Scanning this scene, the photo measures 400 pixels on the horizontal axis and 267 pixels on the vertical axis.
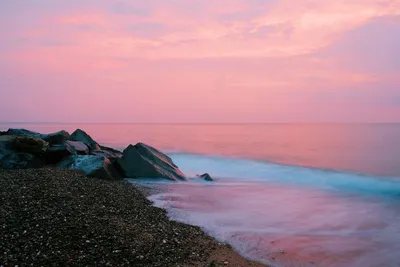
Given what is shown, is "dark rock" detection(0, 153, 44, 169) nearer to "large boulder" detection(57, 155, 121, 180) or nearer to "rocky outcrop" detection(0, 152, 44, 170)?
"rocky outcrop" detection(0, 152, 44, 170)

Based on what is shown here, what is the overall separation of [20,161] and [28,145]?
4.14ft

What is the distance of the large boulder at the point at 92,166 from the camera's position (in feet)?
50.9

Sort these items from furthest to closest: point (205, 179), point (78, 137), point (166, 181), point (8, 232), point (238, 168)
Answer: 1. point (238, 168)
2. point (78, 137)
3. point (205, 179)
4. point (166, 181)
5. point (8, 232)

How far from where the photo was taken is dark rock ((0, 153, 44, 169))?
15922mm

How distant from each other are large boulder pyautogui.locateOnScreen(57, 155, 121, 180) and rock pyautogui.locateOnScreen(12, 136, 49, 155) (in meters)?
1.26

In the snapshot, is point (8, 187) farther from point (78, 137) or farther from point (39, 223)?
point (78, 137)

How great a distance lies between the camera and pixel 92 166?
51.6ft

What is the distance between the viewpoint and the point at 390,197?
627 inches

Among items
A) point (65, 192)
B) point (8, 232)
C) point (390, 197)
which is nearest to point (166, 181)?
point (65, 192)

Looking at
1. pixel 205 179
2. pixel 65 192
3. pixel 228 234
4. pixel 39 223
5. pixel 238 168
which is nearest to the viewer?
pixel 39 223

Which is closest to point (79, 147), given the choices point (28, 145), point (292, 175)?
point (28, 145)

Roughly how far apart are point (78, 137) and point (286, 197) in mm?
13738

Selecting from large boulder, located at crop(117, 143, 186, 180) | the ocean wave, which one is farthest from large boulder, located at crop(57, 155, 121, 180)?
the ocean wave

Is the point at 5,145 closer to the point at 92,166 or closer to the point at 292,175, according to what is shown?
the point at 92,166
